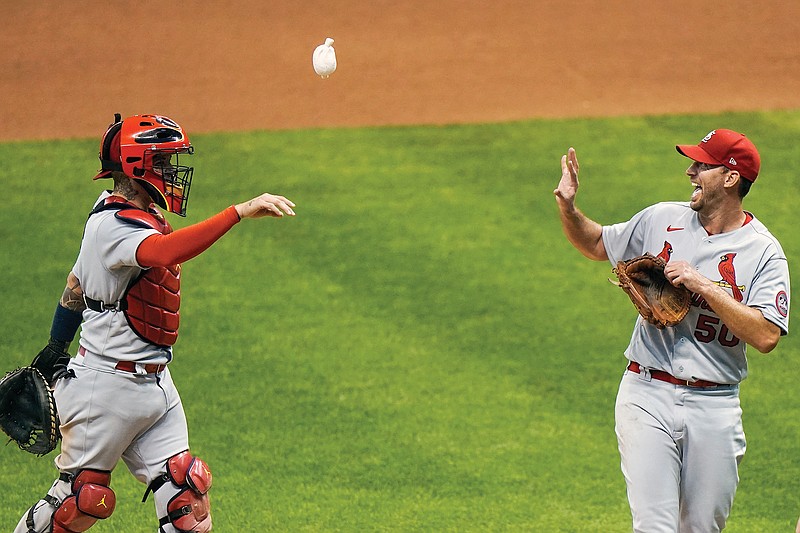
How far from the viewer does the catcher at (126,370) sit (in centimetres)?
467

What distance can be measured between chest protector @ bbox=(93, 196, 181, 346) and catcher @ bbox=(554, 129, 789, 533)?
6.19 feet

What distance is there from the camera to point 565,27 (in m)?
14.6

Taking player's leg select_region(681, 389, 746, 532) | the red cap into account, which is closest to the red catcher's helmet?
the red cap

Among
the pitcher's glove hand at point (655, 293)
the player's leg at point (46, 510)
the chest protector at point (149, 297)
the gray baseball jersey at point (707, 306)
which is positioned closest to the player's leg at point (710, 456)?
the gray baseball jersey at point (707, 306)

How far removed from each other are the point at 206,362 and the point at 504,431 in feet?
7.19

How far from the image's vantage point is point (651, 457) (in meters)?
4.55

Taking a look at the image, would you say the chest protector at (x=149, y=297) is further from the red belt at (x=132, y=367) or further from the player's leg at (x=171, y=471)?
the player's leg at (x=171, y=471)

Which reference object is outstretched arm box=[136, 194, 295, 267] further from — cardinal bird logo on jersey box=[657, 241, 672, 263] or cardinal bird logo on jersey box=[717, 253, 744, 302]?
cardinal bird logo on jersey box=[717, 253, 744, 302]

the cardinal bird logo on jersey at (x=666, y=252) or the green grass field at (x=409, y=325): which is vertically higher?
the cardinal bird logo on jersey at (x=666, y=252)

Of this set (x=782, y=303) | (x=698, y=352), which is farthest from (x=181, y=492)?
(x=782, y=303)

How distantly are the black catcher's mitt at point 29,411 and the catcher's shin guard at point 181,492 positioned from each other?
20.2 inches

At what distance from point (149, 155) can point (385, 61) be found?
941cm

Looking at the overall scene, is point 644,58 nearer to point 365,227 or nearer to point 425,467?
point 365,227

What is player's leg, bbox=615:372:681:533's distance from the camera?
4.51 metres
